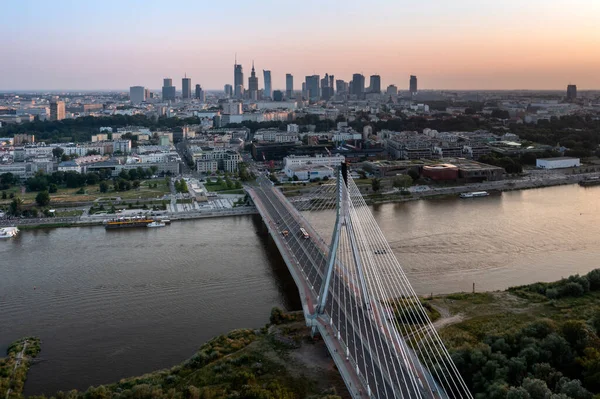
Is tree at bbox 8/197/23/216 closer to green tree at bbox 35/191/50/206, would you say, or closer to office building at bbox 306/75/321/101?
green tree at bbox 35/191/50/206

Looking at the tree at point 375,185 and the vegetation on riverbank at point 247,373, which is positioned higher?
the tree at point 375,185

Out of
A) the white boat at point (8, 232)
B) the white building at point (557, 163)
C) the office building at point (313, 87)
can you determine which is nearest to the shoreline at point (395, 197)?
the white boat at point (8, 232)

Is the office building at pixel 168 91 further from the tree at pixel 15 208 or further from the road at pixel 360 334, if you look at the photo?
the road at pixel 360 334

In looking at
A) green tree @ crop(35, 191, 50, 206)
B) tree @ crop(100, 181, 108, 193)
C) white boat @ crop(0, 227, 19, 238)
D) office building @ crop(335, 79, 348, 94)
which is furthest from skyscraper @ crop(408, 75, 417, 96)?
white boat @ crop(0, 227, 19, 238)

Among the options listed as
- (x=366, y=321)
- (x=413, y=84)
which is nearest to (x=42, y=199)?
(x=366, y=321)

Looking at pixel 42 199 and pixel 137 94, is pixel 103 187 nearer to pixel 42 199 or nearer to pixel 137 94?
pixel 42 199

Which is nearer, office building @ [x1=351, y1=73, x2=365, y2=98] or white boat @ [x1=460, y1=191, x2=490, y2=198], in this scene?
white boat @ [x1=460, y1=191, x2=490, y2=198]

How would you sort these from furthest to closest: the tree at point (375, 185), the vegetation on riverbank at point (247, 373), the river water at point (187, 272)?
the tree at point (375, 185) → the river water at point (187, 272) → the vegetation on riverbank at point (247, 373)
